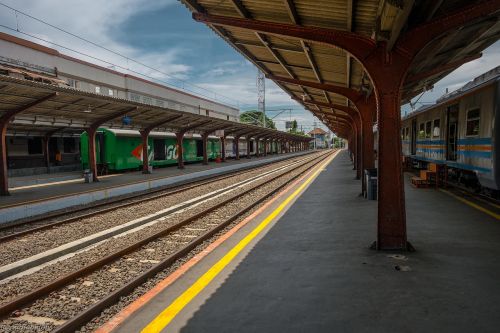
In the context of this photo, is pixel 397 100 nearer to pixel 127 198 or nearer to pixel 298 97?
pixel 127 198

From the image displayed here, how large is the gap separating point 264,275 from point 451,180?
13.3m

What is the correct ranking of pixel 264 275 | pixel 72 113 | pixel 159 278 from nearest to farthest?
1. pixel 264 275
2. pixel 159 278
3. pixel 72 113

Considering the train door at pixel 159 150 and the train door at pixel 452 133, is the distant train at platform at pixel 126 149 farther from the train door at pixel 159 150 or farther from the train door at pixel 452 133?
the train door at pixel 452 133

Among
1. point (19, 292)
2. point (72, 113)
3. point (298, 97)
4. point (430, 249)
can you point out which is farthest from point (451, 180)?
point (72, 113)

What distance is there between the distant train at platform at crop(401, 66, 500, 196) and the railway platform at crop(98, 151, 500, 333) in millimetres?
1951

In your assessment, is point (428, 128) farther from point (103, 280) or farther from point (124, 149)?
point (124, 149)

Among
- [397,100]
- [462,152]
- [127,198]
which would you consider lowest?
[127,198]

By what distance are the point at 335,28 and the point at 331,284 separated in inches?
196

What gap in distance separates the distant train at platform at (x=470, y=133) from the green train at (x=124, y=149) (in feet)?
61.5

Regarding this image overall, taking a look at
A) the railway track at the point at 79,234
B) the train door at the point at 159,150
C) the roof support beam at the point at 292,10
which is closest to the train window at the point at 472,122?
the roof support beam at the point at 292,10

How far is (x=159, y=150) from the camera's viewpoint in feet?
101

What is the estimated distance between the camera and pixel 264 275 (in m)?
5.28

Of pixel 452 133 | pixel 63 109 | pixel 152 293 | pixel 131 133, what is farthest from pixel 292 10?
pixel 131 133

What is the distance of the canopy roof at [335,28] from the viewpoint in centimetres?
580
